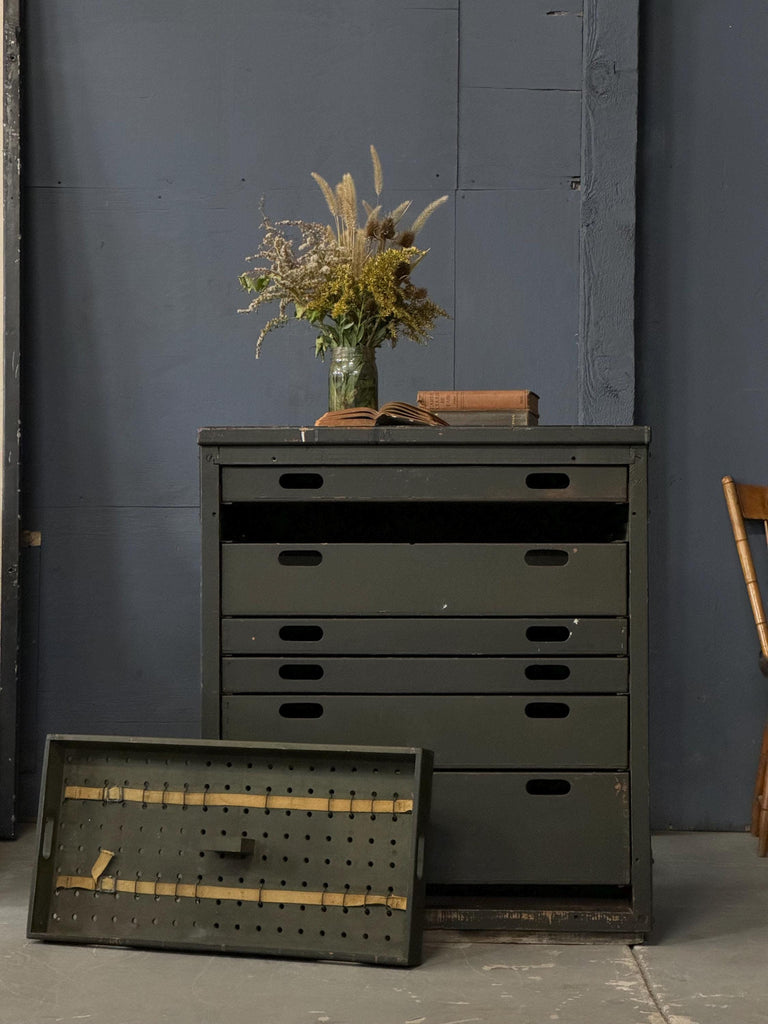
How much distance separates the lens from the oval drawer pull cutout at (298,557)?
2088mm

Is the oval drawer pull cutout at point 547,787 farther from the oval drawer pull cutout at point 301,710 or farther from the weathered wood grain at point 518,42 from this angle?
the weathered wood grain at point 518,42

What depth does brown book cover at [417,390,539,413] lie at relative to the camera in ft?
7.07

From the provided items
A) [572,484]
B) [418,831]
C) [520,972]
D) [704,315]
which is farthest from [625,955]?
[704,315]

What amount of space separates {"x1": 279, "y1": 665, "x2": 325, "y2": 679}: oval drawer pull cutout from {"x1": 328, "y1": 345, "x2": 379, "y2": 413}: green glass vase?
1.74ft

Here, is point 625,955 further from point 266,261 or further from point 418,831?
point 266,261

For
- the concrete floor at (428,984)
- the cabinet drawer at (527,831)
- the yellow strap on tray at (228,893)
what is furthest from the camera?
the cabinet drawer at (527,831)

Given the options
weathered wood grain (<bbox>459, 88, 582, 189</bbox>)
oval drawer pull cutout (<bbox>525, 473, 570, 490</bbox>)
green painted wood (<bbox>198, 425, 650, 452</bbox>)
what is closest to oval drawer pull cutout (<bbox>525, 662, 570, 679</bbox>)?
oval drawer pull cutout (<bbox>525, 473, 570, 490</bbox>)

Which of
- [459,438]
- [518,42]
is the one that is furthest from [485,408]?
[518,42]

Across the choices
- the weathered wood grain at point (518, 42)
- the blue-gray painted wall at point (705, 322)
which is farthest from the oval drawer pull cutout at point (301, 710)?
the weathered wood grain at point (518, 42)

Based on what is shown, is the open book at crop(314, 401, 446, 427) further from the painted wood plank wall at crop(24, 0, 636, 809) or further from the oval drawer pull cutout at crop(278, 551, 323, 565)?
the painted wood plank wall at crop(24, 0, 636, 809)

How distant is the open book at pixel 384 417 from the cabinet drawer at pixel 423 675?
17.9 inches

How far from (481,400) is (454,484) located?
0.79 ft

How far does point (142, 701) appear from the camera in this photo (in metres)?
2.85

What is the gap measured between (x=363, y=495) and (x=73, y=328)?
124 centimetres
